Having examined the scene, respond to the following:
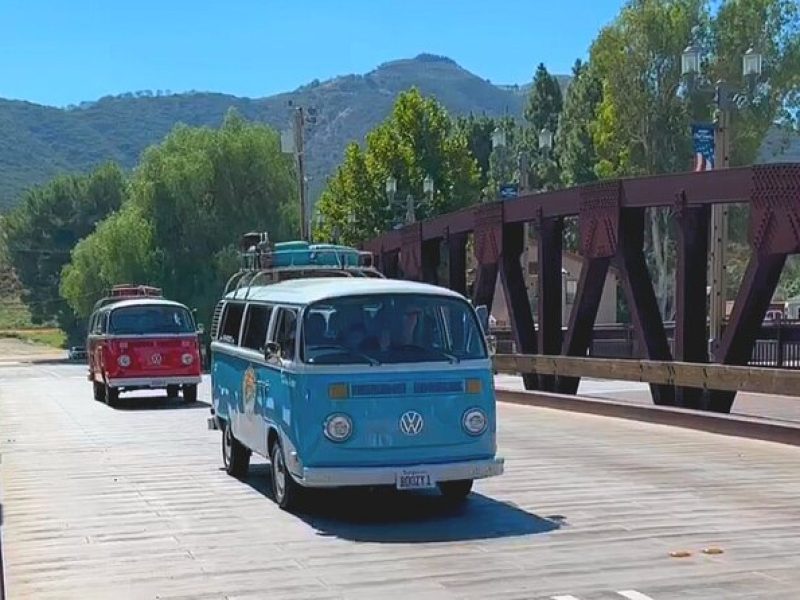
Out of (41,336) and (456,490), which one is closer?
(456,490)

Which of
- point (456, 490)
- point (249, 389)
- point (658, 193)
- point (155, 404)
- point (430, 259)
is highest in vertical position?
point (658, 193)

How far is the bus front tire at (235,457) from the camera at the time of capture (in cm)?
1423

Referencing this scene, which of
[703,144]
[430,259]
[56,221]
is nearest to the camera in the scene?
[703,144]

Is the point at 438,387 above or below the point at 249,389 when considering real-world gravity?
above

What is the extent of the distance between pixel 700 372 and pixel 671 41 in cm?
4149

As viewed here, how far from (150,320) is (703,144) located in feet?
40.2

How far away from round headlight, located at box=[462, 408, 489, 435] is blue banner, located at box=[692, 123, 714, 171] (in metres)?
16.1

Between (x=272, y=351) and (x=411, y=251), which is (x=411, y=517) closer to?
(x=272, y=351)

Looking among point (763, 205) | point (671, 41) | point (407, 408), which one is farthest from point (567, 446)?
point (671, 41)

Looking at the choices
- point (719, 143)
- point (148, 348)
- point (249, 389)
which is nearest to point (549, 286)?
point (719, 143)

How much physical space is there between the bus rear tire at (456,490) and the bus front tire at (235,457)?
2938mm

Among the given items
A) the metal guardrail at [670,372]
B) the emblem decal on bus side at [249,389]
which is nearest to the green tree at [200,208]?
the metal guardrail at [670,372]

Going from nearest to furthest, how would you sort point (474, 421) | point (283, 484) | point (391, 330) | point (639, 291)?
point (474, 421) → point (391, 330) → point (283, 484) → point (639, 291)

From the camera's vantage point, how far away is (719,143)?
26625mm
